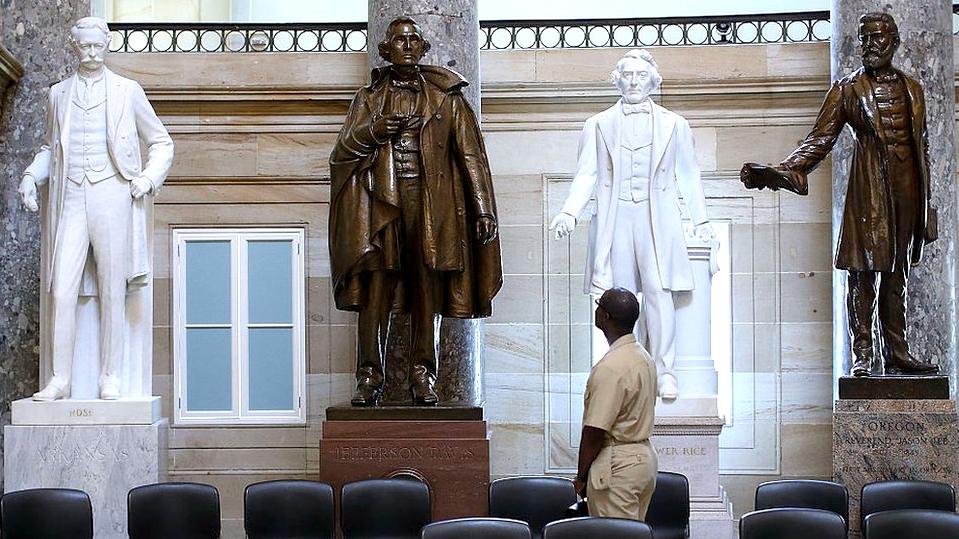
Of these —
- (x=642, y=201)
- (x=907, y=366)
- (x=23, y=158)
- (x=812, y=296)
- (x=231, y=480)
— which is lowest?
(x=231, y=480)

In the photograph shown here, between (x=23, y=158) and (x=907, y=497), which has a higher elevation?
(x=23, y=158)

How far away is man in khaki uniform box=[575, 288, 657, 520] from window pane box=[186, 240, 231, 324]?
5.12m

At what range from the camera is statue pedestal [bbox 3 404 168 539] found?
7207 millimetres

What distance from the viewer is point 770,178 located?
7.75 metres

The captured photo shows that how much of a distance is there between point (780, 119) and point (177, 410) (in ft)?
15.7

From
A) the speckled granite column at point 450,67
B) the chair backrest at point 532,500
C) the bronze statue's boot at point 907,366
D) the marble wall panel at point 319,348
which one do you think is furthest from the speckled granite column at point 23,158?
the bronze statue's boot at point 907,366

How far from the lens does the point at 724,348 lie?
1013 cm

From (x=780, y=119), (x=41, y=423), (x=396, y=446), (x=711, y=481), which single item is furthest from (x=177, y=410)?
(x=780, y=119)

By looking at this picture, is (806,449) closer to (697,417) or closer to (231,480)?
(697,417)

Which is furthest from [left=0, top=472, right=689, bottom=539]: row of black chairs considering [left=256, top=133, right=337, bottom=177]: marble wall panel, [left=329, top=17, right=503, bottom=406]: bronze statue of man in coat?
[left=256, top=133, right=337, bottom=177]: marble wall panel

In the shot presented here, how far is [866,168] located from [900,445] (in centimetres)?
154

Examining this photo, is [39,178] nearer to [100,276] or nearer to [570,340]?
[100,276]

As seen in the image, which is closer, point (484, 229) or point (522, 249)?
point (484, 229)

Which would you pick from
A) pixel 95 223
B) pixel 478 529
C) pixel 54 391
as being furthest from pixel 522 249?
pixel 478 529
